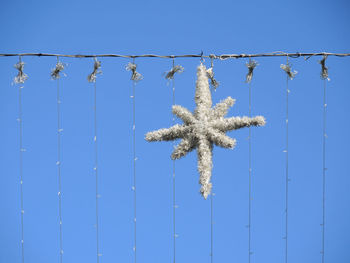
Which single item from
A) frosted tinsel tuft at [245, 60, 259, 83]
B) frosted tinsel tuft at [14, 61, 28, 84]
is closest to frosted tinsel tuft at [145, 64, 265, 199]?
frosted tinsel tuft at [245, 60, 259, 83]

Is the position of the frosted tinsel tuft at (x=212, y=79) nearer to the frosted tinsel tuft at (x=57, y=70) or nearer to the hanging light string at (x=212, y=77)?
the hanging light string at (x=212, y=77)

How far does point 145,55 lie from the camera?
4453 mm

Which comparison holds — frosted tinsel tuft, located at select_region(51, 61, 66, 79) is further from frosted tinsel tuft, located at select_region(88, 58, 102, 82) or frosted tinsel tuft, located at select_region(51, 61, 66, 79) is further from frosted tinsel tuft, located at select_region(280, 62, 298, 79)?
frosted tinsel tuft, located at select_region(280, 62, 298, 79)

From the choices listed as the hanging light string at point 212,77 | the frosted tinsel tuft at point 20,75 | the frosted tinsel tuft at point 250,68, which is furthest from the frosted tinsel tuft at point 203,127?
the frosted tinsel tuft at point 20,75

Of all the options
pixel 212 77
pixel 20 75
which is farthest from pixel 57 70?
pixel 212 77

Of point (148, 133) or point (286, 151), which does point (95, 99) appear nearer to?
point (148, 133)

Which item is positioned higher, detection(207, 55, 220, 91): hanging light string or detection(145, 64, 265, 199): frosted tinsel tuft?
detection(207, 55, 220, 91): hanging light string

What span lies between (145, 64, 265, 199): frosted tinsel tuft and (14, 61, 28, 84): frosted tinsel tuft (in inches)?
53.8

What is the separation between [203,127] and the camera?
14.7 ft

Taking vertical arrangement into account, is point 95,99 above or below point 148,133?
above

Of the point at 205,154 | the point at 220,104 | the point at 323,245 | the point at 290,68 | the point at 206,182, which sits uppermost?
the point at 290,68

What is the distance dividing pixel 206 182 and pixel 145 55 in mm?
1367

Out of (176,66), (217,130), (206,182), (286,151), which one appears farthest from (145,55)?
(286,151)

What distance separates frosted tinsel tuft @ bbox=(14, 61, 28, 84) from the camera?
15.0ft
